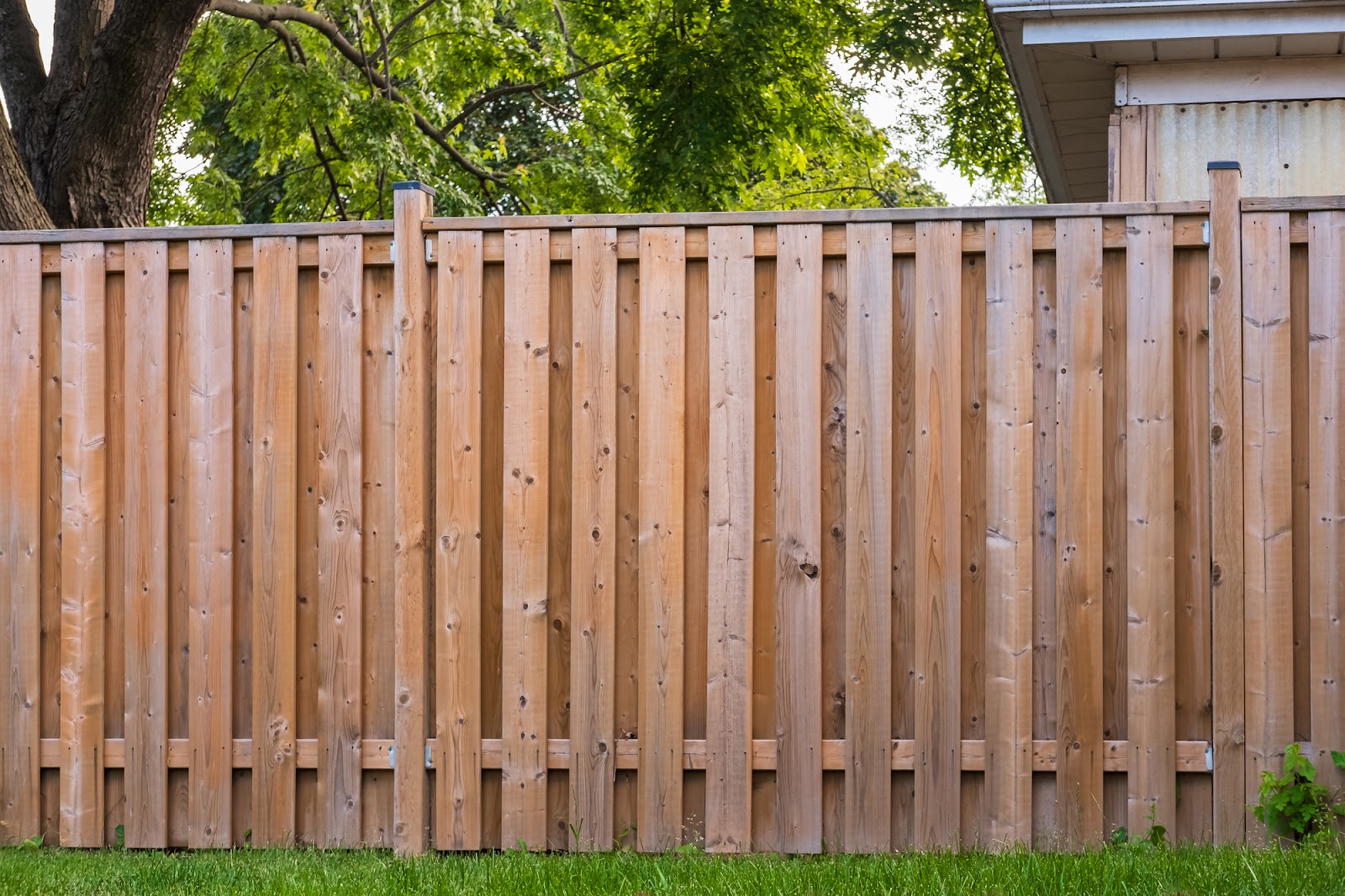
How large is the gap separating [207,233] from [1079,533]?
10.6 feet

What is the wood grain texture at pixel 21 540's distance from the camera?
14.8ft

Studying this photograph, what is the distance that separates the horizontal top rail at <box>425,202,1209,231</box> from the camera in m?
4.20

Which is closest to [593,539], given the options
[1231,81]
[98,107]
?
[1231,81]

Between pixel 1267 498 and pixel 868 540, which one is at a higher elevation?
pixel 1267 498

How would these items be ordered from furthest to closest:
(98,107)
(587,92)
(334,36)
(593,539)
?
(587,92) → (334,36) → (98,107) → (593,539)

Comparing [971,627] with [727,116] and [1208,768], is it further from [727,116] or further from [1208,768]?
[727,116]

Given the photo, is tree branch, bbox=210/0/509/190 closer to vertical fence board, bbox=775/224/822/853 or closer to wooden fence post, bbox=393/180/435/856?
wooden fence post, bbox=393/180/435/856

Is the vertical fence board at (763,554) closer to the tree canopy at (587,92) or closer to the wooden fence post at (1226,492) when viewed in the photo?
the wooden fence post at (1226,492)

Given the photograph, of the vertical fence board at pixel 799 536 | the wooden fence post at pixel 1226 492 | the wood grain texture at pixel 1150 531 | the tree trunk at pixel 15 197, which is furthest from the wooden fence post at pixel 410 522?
the wooden fence post at pixel 1226 492

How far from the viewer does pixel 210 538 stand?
4.48 metres

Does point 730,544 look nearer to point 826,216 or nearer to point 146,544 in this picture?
point 826,216

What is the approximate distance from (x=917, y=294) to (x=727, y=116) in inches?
321

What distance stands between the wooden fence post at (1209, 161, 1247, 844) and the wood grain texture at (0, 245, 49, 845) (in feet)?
13.4

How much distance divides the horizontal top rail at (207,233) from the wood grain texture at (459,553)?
0.37 meters
